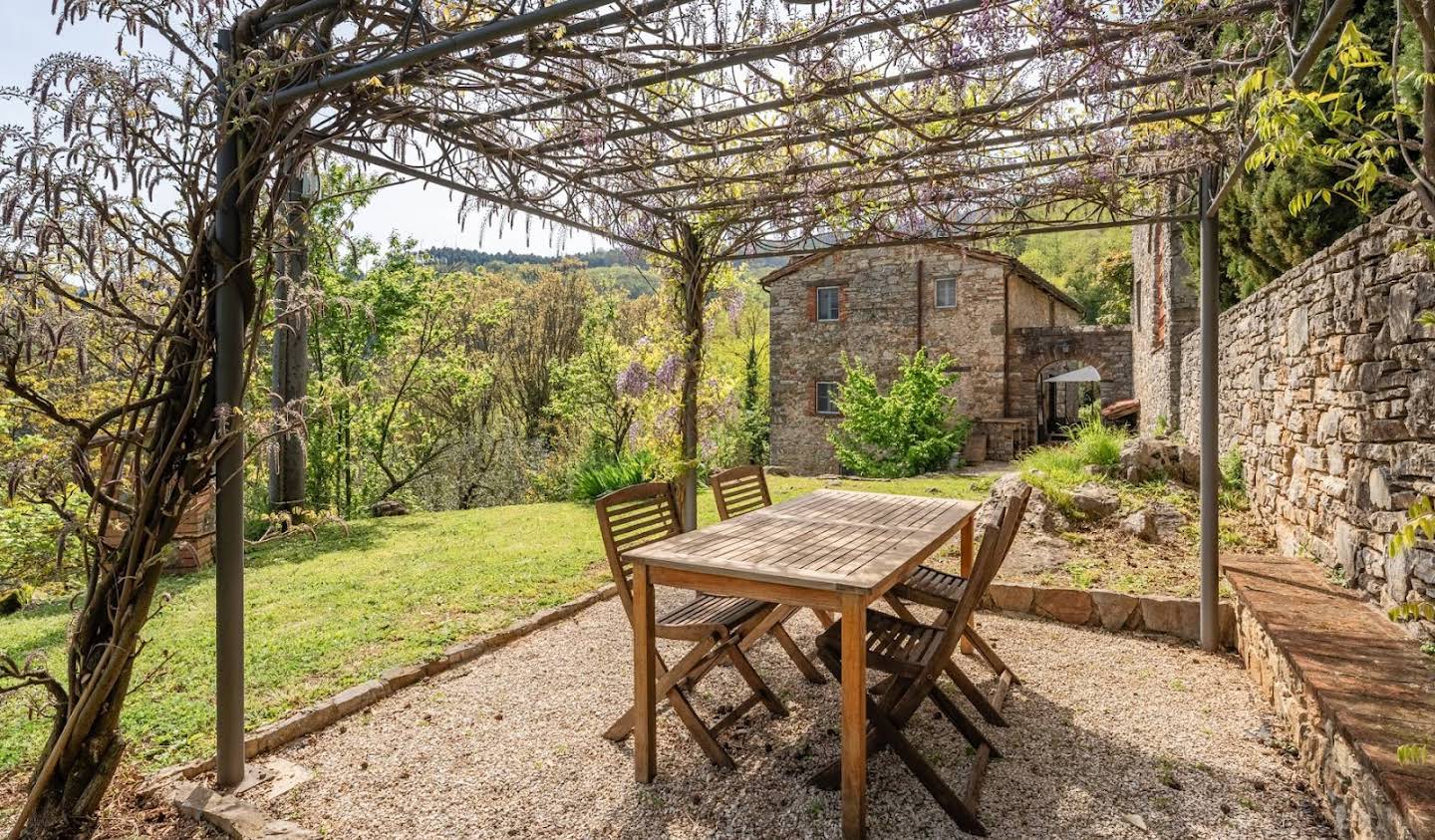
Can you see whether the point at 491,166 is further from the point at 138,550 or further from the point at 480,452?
the point at 480,452

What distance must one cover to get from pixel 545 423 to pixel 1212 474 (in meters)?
11.9

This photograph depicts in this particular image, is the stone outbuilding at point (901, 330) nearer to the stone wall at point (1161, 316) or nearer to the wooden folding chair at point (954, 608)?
the stone wall at point (1161, 316)

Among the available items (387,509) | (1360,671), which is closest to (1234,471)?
(1360,671)

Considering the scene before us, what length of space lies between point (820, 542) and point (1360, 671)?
1.82 meters

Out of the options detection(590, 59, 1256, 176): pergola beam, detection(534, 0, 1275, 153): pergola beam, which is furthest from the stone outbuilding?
detection(534, 0, 1275, 153): pergola beam

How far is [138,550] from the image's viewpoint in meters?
2.15

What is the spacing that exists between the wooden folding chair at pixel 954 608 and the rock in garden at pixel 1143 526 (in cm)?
246

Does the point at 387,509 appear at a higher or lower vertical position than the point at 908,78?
lower

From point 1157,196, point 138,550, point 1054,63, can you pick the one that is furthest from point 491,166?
point 1157,196

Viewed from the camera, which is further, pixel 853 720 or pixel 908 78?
pixel 908 78

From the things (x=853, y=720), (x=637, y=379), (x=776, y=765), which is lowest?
(x=776, y=765)

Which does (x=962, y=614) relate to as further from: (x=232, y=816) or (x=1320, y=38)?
(x=232, y=816)

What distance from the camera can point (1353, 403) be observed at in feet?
10.3

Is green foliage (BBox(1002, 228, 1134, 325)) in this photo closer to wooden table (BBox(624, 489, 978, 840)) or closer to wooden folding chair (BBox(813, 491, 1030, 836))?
wooden table (BBox(624, 489, 978, 840))
